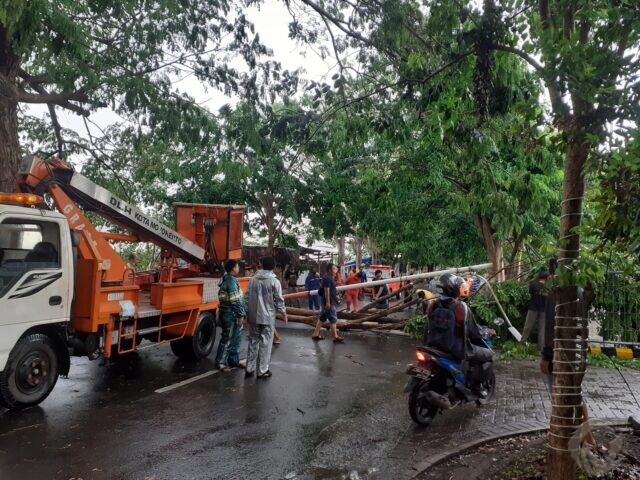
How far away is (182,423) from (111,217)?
3.75 metres

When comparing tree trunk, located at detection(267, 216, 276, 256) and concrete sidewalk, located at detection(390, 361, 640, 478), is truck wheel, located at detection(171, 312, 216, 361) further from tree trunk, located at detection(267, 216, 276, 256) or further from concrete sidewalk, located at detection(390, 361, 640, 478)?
tree trunk, located at detection(267, 216, 276, 256)

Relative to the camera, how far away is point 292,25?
825cm

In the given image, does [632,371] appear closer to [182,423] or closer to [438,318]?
[438,318]

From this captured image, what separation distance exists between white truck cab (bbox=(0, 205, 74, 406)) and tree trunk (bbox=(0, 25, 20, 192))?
2415 mm

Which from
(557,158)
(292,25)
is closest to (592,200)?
(557,158)

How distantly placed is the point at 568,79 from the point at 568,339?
1976mm

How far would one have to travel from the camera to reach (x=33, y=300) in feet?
19.6

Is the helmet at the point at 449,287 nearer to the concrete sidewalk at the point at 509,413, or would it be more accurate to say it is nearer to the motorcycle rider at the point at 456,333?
the motorcycle rider at the point at 456,333

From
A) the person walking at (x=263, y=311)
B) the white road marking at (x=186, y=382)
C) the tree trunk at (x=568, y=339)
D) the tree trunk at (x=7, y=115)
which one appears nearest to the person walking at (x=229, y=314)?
the white road marking at (x=186, y=382)

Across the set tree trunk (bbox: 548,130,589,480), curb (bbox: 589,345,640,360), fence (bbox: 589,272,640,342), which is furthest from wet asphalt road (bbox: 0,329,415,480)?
fence (bbox: 589,272,640,342)

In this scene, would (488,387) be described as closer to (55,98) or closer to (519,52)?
(519,52)

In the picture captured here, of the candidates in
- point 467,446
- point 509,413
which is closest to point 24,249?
point 467,446

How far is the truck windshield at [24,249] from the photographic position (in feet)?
19.1

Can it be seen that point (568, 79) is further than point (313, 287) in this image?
No
